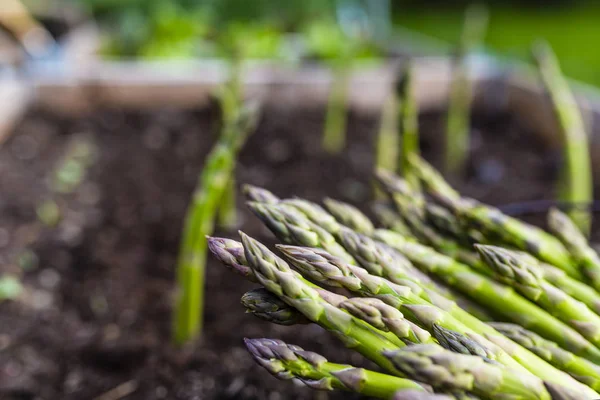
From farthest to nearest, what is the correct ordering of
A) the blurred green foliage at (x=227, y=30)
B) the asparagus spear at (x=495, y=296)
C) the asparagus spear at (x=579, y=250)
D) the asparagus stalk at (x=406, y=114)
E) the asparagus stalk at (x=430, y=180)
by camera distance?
1. the blurred green foliage at (x=227, y=30)
2. the asparagus stalk at (x=406, y=114)
3. the asparagus stalk at (x=430, y=180)
4. the asparagus spear at (x=579, y=250)
5. the asparagus spear at (x=495, y=296)

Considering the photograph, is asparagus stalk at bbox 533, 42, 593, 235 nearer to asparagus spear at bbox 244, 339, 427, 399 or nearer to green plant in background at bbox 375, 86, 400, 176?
green plant in background at bbox 375, 86, 400, 176

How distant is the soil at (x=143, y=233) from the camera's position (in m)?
1.44

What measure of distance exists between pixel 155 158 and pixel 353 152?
1.00 m

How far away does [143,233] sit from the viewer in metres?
2.17

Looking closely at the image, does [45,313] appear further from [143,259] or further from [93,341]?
[143,259]

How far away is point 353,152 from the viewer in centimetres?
288

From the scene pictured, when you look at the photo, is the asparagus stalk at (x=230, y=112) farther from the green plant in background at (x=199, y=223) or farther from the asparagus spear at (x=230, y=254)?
the asparagus spear at (x=230, y=254)

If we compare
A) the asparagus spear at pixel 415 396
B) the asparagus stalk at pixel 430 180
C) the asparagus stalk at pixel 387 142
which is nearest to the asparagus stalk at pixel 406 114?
the asparagus stalk at pixel 430 180

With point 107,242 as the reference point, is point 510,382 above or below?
above

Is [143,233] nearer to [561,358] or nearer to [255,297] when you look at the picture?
[255,297]

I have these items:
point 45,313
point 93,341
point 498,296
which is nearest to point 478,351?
point 498,296

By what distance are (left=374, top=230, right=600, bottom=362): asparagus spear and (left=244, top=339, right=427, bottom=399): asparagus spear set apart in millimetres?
278

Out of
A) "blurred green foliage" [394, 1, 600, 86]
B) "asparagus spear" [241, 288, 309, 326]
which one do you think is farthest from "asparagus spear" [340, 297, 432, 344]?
"blurred green foliage" [394, 1, 600, 86]

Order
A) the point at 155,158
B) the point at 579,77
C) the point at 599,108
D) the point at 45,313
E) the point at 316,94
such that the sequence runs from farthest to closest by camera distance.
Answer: the point at 579,77
the point at 316,94
the point at 155,158
the point at 599,108
the point at 45,313
